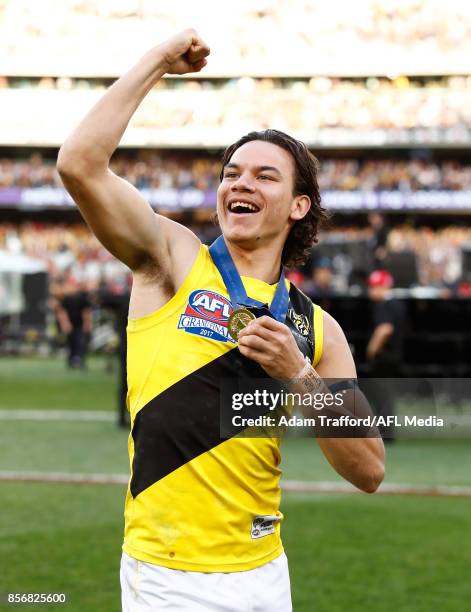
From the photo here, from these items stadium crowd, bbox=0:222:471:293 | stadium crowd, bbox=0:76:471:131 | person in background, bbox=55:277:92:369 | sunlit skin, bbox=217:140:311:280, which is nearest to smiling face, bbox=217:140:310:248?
sunlit skin, bbox=217:140:311:280

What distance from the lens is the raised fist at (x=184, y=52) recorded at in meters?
2.62

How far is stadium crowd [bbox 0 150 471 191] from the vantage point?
41312mm

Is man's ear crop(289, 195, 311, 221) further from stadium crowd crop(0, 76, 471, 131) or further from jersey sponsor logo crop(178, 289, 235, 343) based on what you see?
stadium crowd crop(0, 76, 471, 131)

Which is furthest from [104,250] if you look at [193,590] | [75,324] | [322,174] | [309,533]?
[193,590]

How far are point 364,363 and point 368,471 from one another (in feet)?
32.7

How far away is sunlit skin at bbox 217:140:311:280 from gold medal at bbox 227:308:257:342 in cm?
40

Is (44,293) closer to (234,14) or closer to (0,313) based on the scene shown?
(0,313)

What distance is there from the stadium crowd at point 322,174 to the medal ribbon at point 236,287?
37847mm

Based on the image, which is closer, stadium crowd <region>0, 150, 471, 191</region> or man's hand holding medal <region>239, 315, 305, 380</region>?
man's hand holding medal <region>239, 315, 305, 380</region>

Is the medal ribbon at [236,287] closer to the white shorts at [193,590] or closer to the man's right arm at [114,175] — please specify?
the man's right arm at [114,175]

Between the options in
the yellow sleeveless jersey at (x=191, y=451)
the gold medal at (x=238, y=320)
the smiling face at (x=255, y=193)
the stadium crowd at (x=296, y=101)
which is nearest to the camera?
the gold medal at (x=238, y=320)

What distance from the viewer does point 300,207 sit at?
313 centimetres

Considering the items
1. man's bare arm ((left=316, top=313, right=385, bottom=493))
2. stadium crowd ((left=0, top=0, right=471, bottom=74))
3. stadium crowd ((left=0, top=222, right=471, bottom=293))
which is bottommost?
man's bare arm ((left=316, top=313, right=385, bottom=493))

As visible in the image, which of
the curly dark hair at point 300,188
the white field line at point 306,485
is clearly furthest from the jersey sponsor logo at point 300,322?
the white field line at point 306,485
